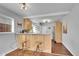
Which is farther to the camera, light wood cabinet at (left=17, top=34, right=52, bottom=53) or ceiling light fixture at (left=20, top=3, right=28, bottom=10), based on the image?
light wood cabinet at (left=17, top=34, right=52, bottom=53)

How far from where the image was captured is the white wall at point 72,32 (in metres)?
1.81

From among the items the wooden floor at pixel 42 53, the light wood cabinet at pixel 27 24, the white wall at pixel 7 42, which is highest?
the light wood cabinet at pixel 27 24

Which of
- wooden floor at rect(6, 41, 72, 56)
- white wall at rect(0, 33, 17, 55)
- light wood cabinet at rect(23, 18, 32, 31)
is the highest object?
light wood cabinet at rect(23, 18, 32, 31)

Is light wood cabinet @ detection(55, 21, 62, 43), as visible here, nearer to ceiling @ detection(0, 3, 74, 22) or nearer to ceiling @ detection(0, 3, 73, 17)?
ceiling @ detection(0, 3, 74, 22)

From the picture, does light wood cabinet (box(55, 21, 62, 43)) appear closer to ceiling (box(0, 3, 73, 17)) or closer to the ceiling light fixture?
ceiling (box(0, 3, 73, 17))

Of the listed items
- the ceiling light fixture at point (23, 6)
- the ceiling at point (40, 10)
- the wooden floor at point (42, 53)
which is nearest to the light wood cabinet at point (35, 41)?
the wooden floor at point (42, 53)

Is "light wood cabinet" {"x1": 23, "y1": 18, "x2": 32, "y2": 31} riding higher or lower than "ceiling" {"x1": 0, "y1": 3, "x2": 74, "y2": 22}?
lower

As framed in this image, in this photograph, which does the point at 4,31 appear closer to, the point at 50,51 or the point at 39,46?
the point at 39,46

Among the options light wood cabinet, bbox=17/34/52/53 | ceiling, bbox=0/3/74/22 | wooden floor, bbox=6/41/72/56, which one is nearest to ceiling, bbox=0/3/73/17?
ceiling, bbox=0/3/74/22

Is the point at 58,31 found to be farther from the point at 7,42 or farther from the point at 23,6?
the point at 7,42

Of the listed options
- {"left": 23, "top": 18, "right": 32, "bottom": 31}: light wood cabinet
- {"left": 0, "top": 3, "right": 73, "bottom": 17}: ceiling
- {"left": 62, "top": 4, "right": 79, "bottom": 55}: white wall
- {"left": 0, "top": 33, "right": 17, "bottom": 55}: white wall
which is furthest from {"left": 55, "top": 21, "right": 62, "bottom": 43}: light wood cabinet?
{"left": 0, "top": 33, "right": 17, "bottom": 55}: white wall

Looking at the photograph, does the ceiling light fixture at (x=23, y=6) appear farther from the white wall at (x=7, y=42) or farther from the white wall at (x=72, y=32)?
the white wall at (x=72, y=32)

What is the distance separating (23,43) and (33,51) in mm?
225

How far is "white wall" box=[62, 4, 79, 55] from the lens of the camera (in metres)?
1.81
